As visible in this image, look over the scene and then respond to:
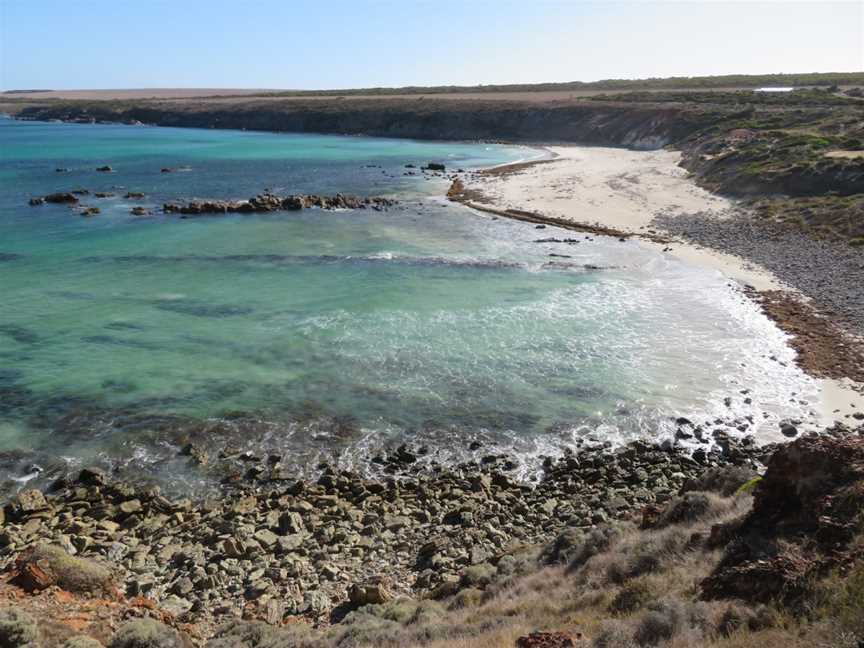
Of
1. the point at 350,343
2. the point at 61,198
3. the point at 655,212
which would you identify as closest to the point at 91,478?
the point at 350,343

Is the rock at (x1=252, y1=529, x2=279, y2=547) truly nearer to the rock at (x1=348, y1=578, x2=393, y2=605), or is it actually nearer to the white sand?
the rock at (x1=348, y1=578, x2=393, y2=605)

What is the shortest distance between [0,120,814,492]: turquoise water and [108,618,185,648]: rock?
6.13 meters

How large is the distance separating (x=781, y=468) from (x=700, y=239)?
1100 inches

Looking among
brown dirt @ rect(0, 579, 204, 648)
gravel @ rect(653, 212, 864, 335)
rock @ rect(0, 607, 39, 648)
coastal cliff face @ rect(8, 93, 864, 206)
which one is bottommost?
brown dirt @ rect(0, 579, 204, 648)

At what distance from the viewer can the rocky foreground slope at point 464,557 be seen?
729 cm

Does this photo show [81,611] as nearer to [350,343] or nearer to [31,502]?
[31,502]

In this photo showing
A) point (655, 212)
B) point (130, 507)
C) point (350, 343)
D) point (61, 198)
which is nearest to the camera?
point (130, 507)

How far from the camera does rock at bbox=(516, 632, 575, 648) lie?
7.02m

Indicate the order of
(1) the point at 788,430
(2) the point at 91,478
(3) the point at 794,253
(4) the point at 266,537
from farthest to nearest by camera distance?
(3) the point at 794,253, (1) the point at 788,430, (2) the point at 91,478, (4) the point at 266,537

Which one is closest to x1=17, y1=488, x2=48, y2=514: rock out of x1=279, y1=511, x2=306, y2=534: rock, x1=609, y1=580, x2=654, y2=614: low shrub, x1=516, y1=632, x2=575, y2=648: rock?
x1=279, y1=511, x2=306, y2=534: rock

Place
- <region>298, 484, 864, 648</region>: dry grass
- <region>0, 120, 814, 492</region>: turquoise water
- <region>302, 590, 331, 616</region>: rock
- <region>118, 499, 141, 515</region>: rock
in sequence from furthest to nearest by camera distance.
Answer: <region>0, 120, 814, 492</region>: turquoise water, <region>118, 499, 141, 515</region>: rock, <region>302, 590, 331, 616</region>: rock, <region>298, 484, 864, 648</region>: dry grass

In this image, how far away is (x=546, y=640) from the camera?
23.4ft

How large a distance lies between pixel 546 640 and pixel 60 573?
8.11m

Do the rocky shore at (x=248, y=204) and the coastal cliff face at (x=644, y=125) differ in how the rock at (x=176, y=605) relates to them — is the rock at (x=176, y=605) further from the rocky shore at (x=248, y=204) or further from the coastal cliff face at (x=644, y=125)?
the coastal cliff face at (x=644, y=125)
